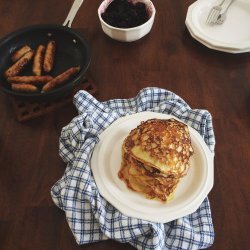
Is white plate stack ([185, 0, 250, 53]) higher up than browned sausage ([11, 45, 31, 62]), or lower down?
higher up

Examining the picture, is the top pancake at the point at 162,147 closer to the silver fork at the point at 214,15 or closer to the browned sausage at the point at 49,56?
the browned sausage at the point at 49,56

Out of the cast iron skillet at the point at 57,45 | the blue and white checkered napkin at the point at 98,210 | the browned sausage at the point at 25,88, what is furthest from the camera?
the cast iron skillet at the point at 57,45

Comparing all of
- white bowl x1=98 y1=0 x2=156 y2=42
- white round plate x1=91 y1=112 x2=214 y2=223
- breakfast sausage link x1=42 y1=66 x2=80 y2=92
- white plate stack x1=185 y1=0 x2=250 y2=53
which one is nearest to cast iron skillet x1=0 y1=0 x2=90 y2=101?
breakfast sausage link x1=42 y1=66 x2=80 y2=92

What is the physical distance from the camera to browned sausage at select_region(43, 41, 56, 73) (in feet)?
3.31

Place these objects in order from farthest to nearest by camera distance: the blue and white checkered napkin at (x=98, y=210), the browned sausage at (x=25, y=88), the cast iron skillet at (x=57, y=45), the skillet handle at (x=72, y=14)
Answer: the skillet handle at (x=72, y=14) → the cast iron skillet at (x=57, y=45) → the browned sausage at (x=25, y=88) → the blue and white checkered napkin at (x=98, y=210)

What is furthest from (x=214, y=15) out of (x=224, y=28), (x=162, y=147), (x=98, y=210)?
(x=98, y=210)

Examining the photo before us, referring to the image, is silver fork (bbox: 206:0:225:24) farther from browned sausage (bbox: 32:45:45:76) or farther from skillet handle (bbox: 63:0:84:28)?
browned sausage (bbox: 32:45:45:76)

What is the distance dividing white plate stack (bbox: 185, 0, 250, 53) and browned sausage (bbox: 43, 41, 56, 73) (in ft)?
1.77

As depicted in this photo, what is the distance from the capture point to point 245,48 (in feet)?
3.55

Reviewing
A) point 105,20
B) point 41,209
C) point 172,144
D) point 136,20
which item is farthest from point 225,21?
point 41,209

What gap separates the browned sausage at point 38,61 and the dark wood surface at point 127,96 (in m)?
0.15

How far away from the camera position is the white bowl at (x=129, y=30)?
3.54 ft

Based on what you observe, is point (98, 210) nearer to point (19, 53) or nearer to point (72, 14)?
point (19, 53)

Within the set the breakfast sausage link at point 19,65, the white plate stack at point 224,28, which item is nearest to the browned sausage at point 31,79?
the breakfast sausage link at point 19,65
